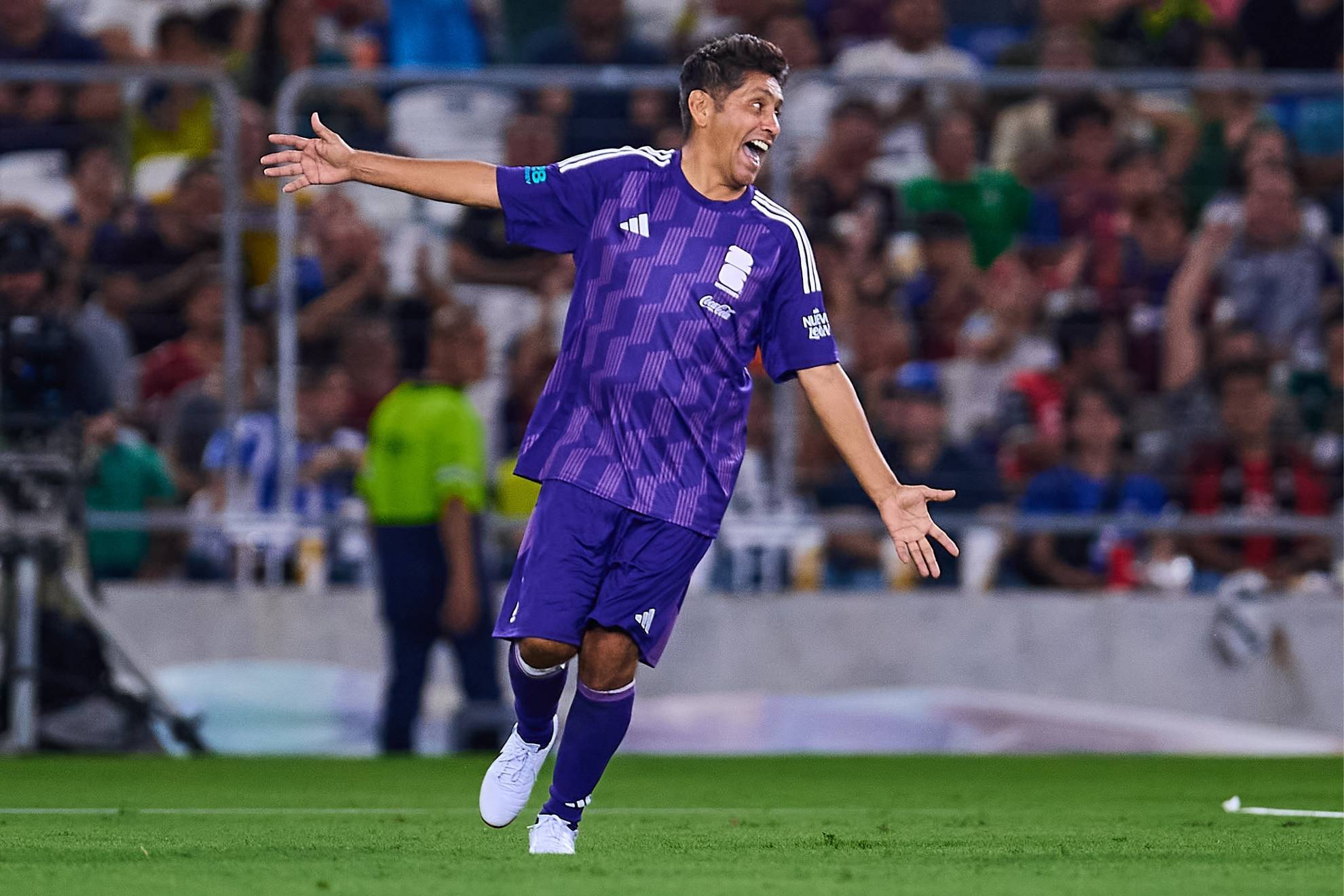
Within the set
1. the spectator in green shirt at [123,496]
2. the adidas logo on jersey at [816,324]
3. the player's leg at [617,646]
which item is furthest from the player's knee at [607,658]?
the spectator in green shirt at [123,496]

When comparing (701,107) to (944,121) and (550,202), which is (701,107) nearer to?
(550,202)

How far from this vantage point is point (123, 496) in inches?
448

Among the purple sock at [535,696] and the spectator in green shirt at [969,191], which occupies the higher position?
the spectator in green shirt at [969,191]

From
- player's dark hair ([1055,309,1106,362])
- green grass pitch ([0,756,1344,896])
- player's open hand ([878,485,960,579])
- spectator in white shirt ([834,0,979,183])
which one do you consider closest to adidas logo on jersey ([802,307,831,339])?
player's open hand ([878,485,960,579])

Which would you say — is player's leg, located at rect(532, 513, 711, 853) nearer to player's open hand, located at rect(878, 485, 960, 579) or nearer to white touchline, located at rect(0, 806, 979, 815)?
player's open hand, located at rect(878, 485, 960, 579)

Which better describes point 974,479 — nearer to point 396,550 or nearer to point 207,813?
point 396,550

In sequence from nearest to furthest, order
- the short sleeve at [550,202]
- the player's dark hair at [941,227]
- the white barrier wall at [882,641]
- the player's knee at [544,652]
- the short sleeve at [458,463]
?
1. the player's knee at [544,652]
2. the short sleeve at [550,202]
3. the short sleeve at [458,463]
4. the white barrier wall at [882,641]
5. the player's dark hair at [941,227]

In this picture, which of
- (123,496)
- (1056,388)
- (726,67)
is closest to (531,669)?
(726,67)

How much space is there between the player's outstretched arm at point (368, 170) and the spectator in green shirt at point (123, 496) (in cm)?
606

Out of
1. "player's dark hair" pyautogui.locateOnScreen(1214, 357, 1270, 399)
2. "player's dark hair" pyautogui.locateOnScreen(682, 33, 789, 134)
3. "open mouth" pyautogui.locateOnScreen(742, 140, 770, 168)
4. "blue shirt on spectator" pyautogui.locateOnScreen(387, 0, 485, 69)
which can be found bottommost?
"player's dark hair" pyautogui.locateOnScreen(1214, 357, 1270, 399)

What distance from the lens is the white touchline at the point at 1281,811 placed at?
24.0 feet

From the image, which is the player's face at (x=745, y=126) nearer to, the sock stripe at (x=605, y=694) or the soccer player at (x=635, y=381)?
the soccer player at (x=635, y=381)

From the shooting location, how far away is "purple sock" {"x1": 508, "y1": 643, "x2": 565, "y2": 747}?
5.61 meters

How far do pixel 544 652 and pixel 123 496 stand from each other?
6.39 meters
